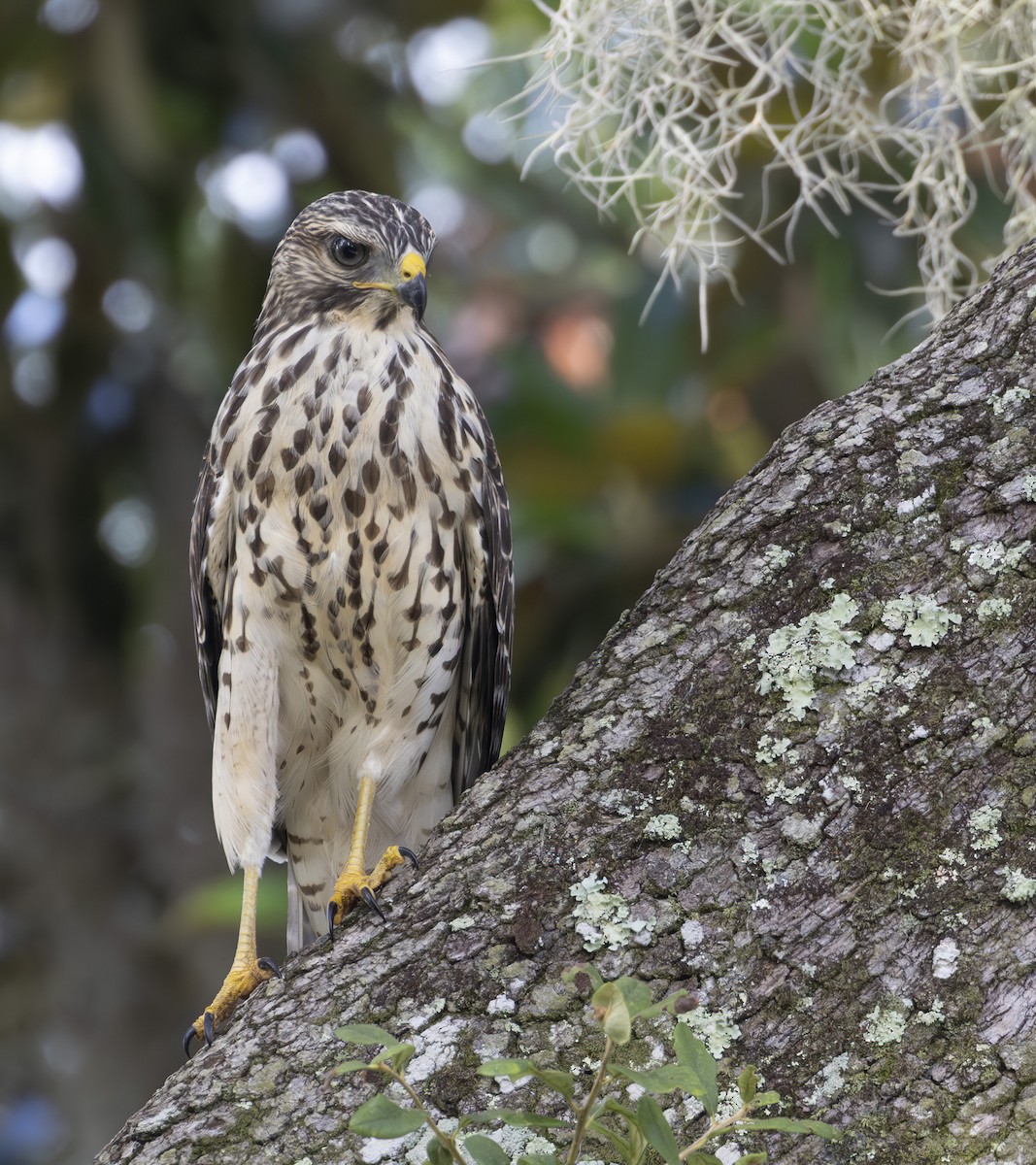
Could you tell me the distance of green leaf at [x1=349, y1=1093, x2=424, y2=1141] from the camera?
1.41 m

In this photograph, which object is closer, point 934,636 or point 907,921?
point 907,921

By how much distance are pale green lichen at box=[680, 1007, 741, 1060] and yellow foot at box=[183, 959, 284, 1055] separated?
1247mm

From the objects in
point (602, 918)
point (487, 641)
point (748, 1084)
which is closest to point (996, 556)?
point (602, 918)

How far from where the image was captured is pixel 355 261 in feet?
11.1

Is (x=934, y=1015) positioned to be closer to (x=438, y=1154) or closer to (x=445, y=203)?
(x=438, y=1154)

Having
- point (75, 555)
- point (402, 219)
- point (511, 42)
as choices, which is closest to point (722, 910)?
point (402, 219)

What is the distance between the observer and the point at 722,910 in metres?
1.82

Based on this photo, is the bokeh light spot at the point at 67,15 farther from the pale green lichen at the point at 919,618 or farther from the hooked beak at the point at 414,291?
the pale green lichen at the point at 919,618

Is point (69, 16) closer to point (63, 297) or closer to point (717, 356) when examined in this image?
point (63, 297)

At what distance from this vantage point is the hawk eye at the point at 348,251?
3.38 metres

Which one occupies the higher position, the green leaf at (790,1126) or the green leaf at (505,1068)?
the green leaf at (505,1068)

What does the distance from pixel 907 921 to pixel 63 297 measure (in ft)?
19.8

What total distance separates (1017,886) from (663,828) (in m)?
0.43

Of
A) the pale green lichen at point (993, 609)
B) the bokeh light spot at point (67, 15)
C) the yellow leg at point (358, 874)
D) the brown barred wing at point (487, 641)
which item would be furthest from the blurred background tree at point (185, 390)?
the pale green lichen at point (993, 609)
